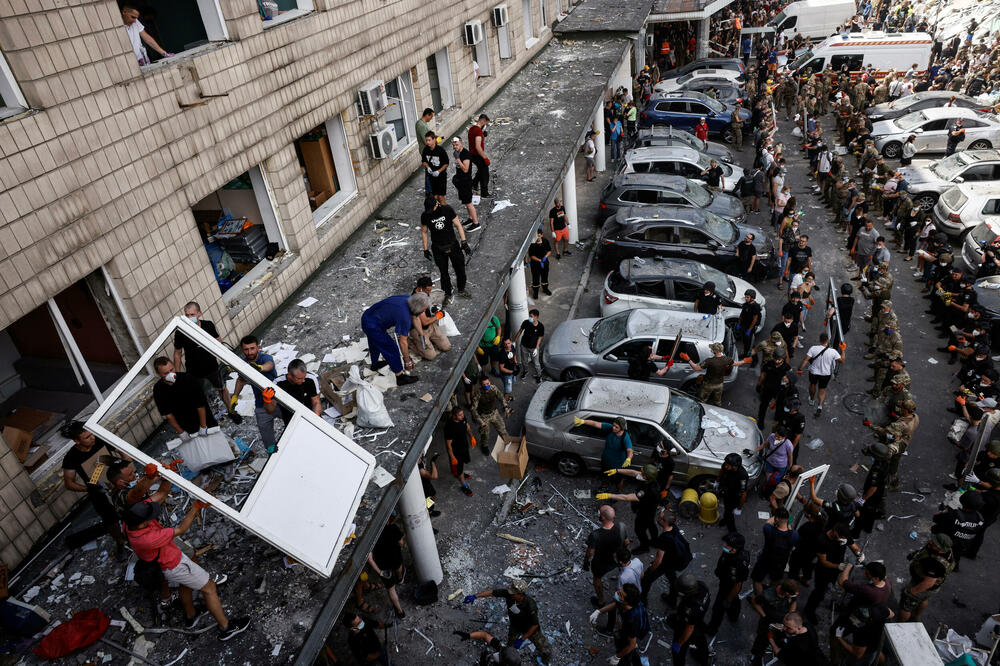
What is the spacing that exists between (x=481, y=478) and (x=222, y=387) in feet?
14.8

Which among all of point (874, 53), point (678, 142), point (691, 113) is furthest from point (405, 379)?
point (874, 53)

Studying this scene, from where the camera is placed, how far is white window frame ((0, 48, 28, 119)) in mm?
5676

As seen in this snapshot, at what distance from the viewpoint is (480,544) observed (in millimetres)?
9211

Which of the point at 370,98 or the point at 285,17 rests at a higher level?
the point at 285,17

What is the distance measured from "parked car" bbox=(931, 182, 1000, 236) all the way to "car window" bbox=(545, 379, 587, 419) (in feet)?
36.4

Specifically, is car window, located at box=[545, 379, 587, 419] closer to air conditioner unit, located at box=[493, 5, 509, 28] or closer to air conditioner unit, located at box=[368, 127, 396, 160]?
air conditioner unit, located at box=[368, 127, 396, 160]

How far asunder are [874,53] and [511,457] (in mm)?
26101

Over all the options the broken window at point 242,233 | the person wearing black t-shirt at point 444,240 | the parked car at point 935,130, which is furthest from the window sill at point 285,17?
the parked car at point 935,130

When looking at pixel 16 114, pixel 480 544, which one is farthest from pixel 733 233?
pixel 16 114

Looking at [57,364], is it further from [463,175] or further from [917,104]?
[917,104]

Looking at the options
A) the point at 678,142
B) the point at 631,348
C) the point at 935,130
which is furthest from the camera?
the point at 935,130

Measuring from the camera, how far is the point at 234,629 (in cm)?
541

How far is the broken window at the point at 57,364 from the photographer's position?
6488 millimetres

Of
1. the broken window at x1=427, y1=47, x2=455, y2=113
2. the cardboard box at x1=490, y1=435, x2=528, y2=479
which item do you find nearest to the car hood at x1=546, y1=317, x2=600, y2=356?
the cardboard box at x1=490, y1=435, x2=528, y2=479
